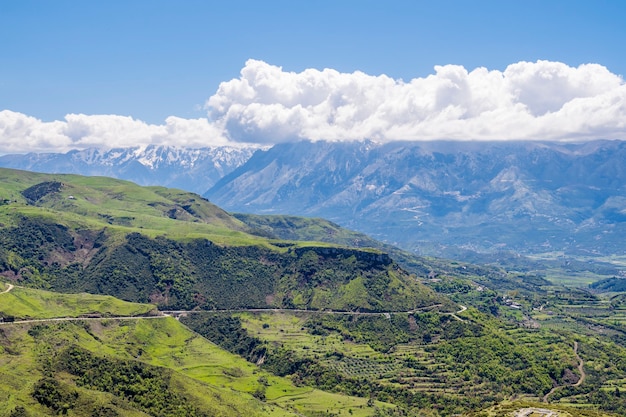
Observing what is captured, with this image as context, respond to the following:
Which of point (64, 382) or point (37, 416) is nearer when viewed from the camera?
point (37, 416)

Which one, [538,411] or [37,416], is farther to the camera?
[538,411]

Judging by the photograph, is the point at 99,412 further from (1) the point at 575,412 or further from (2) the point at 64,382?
(1) the point at 575,412

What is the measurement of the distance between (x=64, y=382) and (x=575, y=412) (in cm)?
13911

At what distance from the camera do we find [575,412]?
637 ft

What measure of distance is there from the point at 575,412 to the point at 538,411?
394 inches

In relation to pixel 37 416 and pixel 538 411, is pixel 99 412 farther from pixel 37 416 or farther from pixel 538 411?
pixel 538 411

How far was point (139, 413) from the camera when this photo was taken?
199 metres

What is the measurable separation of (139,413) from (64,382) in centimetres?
2240

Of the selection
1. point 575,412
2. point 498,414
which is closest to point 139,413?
point 498,414

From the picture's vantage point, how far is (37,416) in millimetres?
175875

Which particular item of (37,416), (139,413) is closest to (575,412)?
(139,413)

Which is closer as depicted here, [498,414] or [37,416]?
[37,416]

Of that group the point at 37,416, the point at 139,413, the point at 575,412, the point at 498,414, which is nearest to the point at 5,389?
the point at 37,416

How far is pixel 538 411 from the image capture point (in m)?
194
